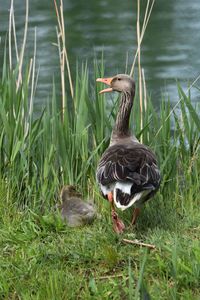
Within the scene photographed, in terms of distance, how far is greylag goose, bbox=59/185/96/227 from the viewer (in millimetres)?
5922

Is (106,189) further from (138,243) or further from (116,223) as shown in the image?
(138,243)

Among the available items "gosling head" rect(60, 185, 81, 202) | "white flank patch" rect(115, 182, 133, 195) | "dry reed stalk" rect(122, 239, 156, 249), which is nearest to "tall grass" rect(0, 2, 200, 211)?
"gosling head" rect(60, 185, 81, 202)

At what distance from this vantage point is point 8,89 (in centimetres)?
680

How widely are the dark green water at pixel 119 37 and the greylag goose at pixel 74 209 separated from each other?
18.3ft

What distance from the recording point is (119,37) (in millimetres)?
17500

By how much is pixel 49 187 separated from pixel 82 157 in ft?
1.24

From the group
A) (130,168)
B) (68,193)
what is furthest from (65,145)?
(130,168)

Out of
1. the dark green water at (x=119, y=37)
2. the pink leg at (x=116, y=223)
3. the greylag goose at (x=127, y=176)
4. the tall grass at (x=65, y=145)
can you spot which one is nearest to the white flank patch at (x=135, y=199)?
the greylag goose at (x=127, y=176)

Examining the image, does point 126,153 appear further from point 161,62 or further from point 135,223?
point 161,62

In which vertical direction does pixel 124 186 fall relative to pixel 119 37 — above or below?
above

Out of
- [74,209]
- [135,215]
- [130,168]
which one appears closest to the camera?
[130,168]

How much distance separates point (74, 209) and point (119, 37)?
468 inches

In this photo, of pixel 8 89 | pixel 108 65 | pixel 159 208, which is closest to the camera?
pixel 159 208

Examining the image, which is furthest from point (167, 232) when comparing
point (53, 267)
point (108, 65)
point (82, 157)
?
point (108, 65)
